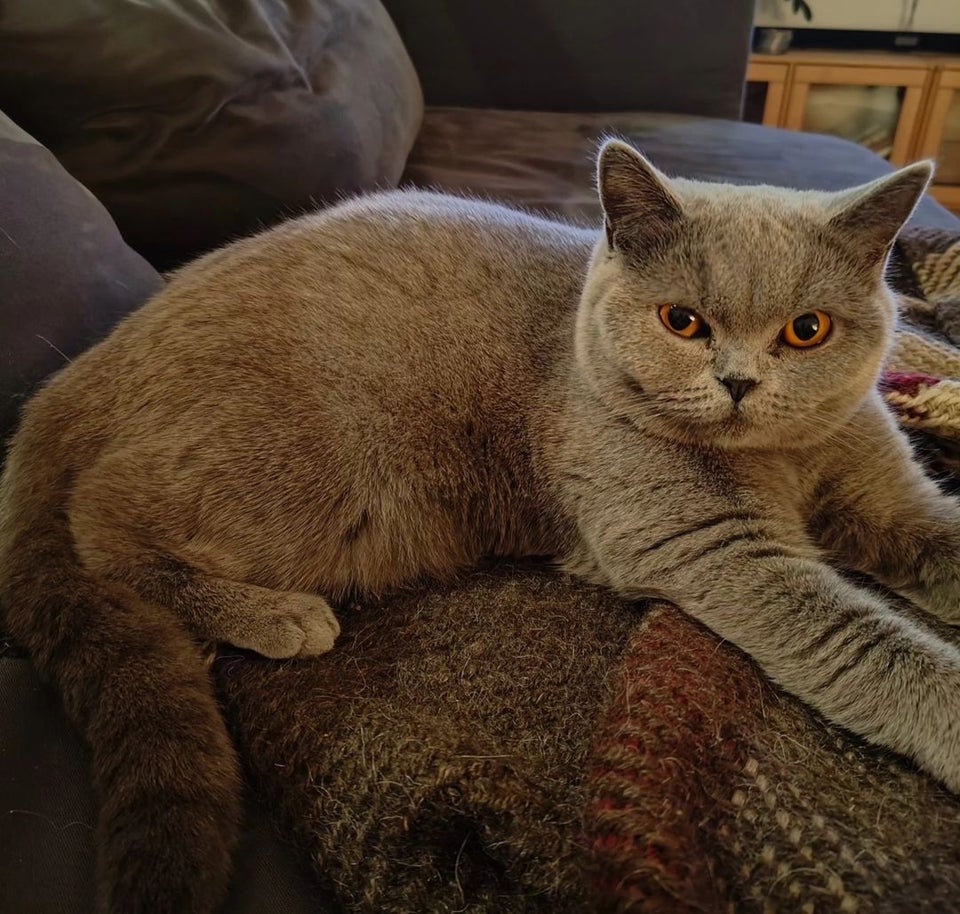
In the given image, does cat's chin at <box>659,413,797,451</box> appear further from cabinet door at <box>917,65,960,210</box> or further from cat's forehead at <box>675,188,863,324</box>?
cabinet door at <box>917,65,960,210</box>

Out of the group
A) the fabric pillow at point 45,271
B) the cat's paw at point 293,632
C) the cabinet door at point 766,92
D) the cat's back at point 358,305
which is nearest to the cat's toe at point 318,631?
the cat's paw at point 293,632

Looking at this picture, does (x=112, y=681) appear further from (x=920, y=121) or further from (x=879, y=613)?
(x=920, y=121)

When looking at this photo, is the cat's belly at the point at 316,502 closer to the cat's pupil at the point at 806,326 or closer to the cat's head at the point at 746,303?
the cat's head at the point at 746,303

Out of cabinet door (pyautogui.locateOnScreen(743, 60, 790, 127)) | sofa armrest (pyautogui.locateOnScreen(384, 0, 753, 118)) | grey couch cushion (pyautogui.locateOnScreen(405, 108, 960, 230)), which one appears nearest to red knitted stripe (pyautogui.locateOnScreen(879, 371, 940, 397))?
grey couch cushion (pyautogui.locateOnScreen(405, 108, 960, 230))

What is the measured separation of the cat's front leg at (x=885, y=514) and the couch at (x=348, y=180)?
0.27m

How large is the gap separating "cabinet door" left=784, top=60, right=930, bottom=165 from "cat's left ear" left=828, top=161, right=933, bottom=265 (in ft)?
9.75

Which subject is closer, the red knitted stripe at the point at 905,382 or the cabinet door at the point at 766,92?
the red knitted stripe at the point at 905,382

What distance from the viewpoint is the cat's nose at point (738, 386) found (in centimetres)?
88

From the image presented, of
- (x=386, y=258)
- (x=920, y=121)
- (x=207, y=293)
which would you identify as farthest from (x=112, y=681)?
(x=920, y=121)

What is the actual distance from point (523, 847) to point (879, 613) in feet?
1.51

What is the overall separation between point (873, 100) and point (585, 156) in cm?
214

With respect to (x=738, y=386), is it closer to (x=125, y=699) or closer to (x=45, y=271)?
(x=125, y=699)

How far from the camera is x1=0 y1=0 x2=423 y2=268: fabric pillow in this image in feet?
4.04

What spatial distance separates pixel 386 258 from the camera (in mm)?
1134
